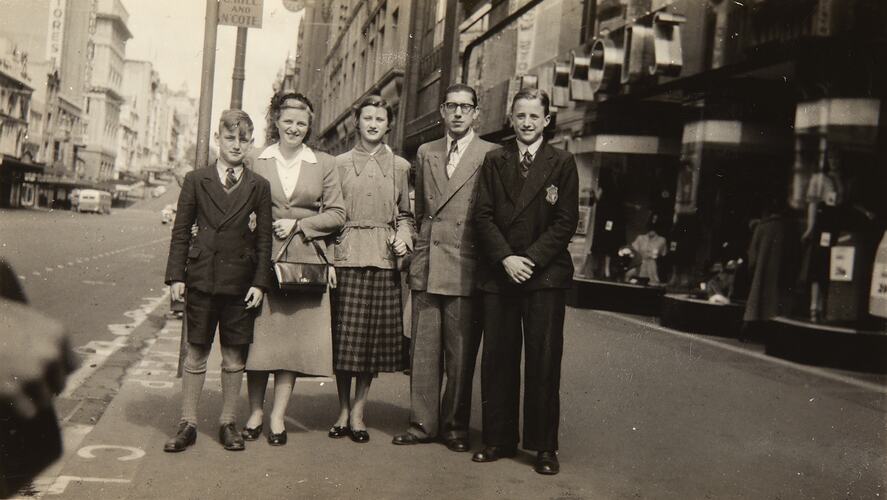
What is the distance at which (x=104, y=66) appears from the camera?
758 centimetres

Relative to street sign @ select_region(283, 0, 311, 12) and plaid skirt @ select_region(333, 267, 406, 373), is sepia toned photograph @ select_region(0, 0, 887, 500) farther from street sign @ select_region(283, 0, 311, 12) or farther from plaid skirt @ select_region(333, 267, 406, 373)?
street sign @ select_region(283, 0, 311, 12)

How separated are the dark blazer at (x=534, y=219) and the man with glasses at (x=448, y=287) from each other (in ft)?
0.98

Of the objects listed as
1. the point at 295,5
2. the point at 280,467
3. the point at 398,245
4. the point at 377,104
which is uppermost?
the point at 295,5

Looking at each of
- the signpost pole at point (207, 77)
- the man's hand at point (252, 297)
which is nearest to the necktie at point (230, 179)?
the man's hand at point (252, 297)

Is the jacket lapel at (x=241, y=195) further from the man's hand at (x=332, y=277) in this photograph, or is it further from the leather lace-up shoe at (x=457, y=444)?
the leather lace-up shoe at (x=457, y=444)

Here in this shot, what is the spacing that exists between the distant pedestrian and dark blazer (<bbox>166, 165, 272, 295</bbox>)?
0.55 m

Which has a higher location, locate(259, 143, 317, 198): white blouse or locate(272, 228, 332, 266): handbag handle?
locate(259, 143, 317, 198): white blouse

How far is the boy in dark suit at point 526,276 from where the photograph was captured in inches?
184

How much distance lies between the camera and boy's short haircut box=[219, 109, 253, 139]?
15.6 ft

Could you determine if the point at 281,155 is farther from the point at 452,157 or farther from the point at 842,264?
the point at 842,264

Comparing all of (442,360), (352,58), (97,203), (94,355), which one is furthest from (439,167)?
(97,203)

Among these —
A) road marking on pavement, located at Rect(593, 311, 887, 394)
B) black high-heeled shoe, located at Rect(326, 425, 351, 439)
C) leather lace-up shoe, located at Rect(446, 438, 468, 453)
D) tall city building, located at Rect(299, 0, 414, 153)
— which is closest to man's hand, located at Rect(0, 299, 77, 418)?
black high-heeled shoe, located at Rect(326, 425, 351, 439)

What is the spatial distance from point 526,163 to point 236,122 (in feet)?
5.19

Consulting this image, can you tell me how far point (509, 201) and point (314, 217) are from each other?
43.2 inches
